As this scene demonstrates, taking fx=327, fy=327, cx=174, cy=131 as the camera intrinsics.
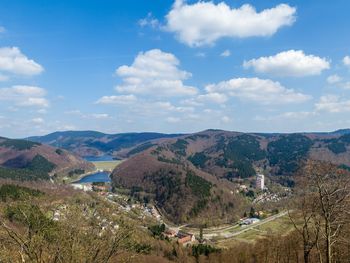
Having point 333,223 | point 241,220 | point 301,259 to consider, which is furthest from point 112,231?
point 241,220

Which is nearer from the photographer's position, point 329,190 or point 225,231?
point 329,190

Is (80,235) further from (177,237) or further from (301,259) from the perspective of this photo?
(177,237)

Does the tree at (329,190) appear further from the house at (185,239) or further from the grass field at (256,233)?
the house at (185,239)

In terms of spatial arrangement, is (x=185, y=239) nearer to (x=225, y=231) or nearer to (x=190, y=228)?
(x=225, y=231)

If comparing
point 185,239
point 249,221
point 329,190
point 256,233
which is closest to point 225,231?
point 256,233

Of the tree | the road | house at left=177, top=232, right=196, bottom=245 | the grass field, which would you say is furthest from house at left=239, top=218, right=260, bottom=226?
the tree

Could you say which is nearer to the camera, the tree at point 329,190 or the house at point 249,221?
the tree at point 329,190

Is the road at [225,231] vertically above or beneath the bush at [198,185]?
beneath

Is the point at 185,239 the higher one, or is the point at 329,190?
the point at 329,190

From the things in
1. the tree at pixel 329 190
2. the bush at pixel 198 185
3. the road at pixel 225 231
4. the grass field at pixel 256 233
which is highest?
the tree at pixel 329 190

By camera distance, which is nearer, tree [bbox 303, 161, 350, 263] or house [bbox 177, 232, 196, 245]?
tree [bbox 303, 161, 350, 263]

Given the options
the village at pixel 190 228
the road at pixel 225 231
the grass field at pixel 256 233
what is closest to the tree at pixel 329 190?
the village at pixel 190 228

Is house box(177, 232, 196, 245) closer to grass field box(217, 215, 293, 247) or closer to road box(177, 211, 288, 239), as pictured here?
road box(177, 211, 288, 239)
